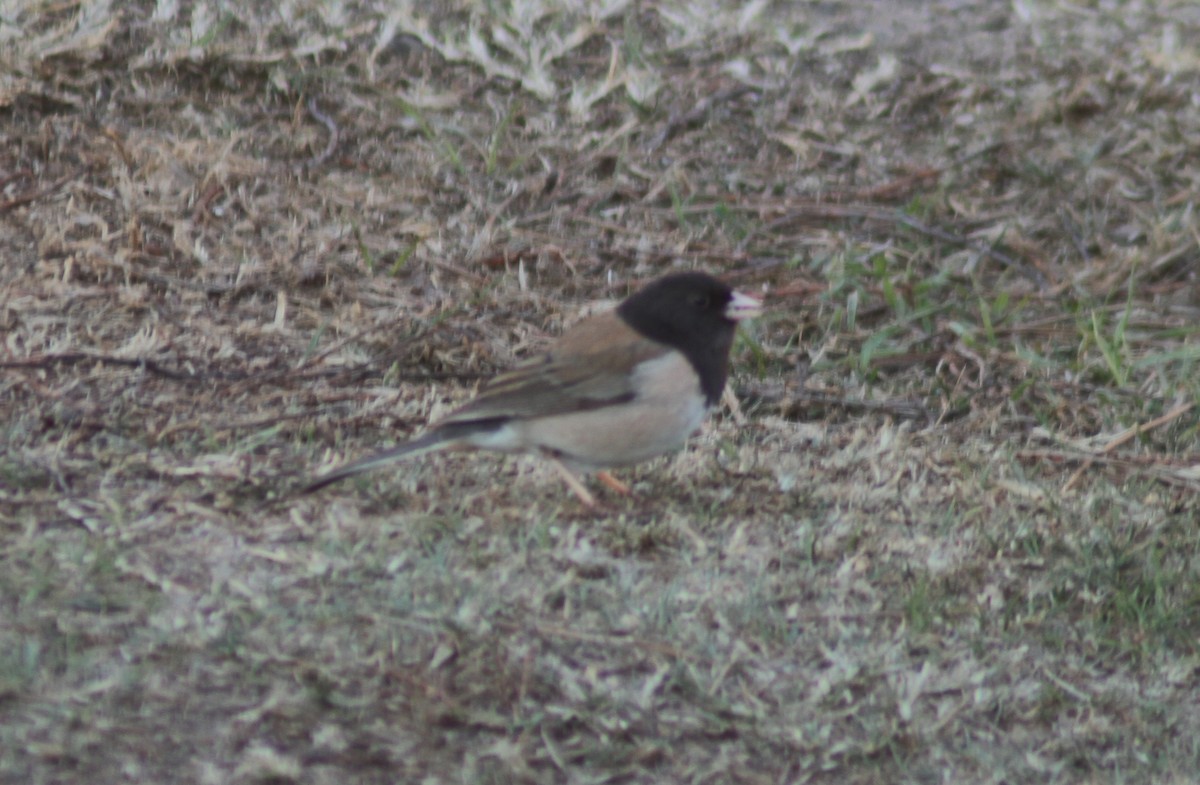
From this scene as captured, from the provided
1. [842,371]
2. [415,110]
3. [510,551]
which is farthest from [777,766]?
[415,110]

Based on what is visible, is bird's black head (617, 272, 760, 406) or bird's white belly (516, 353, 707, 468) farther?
bird's black head (617, 272, 760, 406)

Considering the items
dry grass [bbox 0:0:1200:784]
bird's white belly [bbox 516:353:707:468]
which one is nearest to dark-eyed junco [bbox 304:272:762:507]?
bird's white belly [bbox 516:353:707:468]

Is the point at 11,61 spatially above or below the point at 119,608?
above

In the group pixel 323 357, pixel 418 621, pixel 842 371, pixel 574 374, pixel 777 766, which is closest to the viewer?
pixel 777 766

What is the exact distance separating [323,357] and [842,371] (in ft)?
5.18

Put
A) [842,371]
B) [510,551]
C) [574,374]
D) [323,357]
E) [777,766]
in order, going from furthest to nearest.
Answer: [842,371] → [323,357] → [574,374] → [510,551] → [777,766]

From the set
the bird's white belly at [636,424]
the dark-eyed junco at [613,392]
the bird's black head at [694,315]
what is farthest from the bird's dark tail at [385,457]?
the bird's black head at [694,315]

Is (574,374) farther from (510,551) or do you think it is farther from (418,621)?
(418,621)

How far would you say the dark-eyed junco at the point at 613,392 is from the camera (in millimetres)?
3715

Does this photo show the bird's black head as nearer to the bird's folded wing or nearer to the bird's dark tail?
the bird's folded wing

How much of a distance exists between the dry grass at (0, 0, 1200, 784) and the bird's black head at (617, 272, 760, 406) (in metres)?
0.36

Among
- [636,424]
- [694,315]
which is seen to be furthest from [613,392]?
[694,315]

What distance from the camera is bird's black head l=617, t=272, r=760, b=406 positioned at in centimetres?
390

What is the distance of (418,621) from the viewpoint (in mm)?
3168
